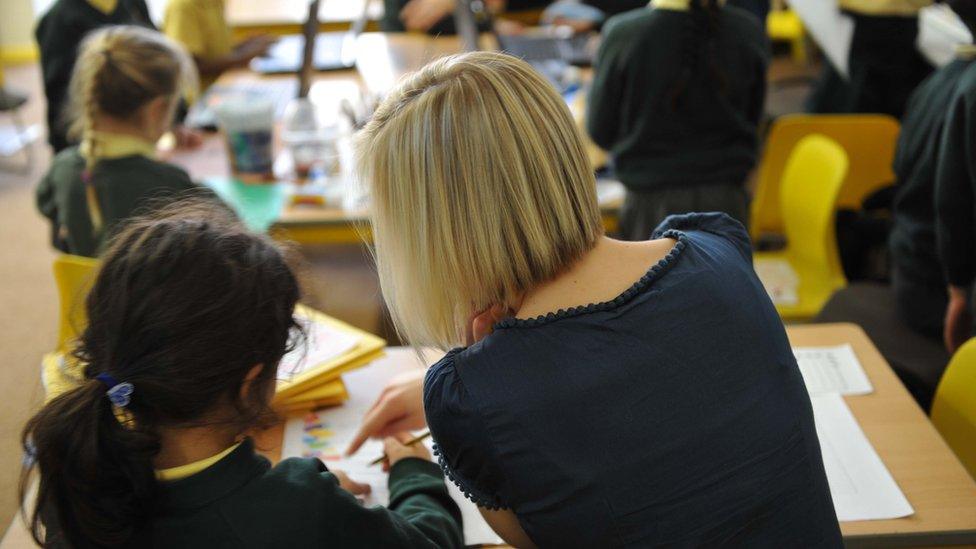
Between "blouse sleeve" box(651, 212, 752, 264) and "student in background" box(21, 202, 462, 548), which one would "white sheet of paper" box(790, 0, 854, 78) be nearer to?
"blouse sleeve" box(651, 212, 752, 264)

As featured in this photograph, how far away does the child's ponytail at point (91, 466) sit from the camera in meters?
0.91

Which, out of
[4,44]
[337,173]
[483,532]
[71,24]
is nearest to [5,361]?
[71,24]

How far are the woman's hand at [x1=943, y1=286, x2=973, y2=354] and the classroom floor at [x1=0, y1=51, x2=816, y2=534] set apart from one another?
1293 mm

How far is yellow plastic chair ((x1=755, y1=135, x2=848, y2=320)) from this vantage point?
2436 millimetres

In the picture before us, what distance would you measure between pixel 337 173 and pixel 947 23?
214 cm

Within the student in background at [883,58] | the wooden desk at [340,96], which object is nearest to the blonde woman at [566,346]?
the wooden desk at [340,96]

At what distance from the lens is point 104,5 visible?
2949 millimetres

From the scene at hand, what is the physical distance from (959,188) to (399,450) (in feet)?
4.50

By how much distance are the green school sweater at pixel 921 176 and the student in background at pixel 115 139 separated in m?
1.62

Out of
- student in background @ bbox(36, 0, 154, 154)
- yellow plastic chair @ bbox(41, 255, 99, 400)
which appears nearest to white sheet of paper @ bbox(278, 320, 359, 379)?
yellow plastic chair @ bbox(41, 255, 99, 400)

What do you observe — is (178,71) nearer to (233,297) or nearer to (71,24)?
(71,24)

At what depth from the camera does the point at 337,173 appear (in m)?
2.61

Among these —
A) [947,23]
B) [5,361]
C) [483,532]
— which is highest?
[947,23]

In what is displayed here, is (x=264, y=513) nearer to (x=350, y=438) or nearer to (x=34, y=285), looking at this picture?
(x=350, y=438)
